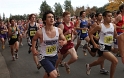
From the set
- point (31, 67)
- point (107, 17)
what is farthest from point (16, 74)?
point (107, 17)

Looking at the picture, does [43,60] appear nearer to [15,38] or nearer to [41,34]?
[41,34]

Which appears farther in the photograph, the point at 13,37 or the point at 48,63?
the point at 13,37

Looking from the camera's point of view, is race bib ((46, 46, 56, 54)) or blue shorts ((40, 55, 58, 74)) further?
race bib ((46, 46, 56, 54))

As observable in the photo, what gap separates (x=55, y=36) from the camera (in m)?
4.55

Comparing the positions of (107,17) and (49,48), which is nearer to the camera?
(49,48)

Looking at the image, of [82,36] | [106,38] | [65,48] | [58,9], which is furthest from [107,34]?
[58,9]

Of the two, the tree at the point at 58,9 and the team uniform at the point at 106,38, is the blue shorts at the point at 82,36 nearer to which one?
the team uniform at the point at 106,38

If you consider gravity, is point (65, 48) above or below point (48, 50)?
below

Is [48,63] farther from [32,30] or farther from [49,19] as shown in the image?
[32,30]

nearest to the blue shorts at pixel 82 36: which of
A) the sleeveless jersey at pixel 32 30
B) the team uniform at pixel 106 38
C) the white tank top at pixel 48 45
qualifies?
the sleeveless jersey at pixel 32 30

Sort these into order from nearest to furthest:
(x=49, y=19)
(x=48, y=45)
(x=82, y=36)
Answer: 1. (x=48, y=45)
2. (x=49, y=19)
3. (x=82, y=36)

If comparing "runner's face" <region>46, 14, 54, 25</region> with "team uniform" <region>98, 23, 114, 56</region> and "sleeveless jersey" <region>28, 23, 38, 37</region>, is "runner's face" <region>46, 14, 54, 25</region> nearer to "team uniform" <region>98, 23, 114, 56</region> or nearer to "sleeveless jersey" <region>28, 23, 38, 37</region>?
"team uniform" <region>98, 23, 114, 56</region>

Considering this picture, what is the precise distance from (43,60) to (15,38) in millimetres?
4987

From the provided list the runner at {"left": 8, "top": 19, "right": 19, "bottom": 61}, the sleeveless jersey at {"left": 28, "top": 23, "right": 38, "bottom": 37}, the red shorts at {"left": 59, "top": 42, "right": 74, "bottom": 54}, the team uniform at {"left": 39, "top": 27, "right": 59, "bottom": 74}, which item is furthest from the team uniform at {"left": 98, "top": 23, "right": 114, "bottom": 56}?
the runner at {"left": 8, "top": 19, "right": 19, "bottom": 61}
